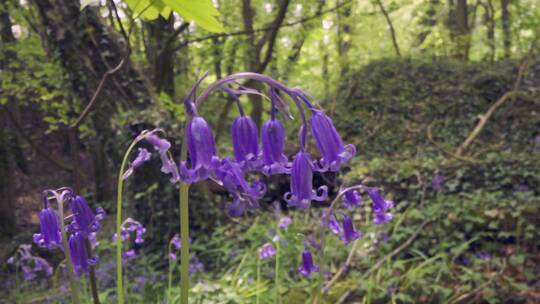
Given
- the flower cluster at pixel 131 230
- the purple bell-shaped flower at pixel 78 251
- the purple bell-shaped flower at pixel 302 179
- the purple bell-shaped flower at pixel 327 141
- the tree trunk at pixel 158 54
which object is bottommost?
the flower cluster at pixel 131 230

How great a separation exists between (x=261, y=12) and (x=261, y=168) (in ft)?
23.5

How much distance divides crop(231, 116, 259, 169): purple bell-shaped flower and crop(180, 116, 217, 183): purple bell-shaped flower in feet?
0.28

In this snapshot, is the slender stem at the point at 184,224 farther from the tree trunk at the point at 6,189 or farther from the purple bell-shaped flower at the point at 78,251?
the tree trunk at the point at 6,189

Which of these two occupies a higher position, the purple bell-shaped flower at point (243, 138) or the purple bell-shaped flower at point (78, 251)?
the purple bell-shaped flower at point (243, 138)

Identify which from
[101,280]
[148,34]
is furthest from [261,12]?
[101,280]

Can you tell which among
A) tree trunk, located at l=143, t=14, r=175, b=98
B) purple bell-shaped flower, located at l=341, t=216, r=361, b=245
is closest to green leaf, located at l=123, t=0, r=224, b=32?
purple bell-shaped flower, located at l=341, t=216, r=361, b=245

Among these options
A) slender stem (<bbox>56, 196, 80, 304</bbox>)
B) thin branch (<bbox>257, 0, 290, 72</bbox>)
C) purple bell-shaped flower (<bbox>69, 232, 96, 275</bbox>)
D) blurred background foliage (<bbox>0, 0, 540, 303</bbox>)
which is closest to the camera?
slender stem (<bbox>56, 196, 80, 304</bbox>)

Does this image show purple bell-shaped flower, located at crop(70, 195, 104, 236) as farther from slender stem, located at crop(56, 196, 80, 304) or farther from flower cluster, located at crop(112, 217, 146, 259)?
flower cluster, located at crop(112, 217, 146, 259)

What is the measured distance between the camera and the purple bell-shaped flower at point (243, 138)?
1.10 meters

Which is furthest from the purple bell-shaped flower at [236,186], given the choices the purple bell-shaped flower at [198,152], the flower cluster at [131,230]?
the flower cluster at [131,230]

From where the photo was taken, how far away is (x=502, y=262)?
4422 millimetres

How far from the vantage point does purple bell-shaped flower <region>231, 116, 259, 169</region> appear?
1102 millimetres

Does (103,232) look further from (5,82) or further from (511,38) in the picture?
(511,38)

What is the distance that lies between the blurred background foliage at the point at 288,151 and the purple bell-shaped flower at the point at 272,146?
0.31 m
